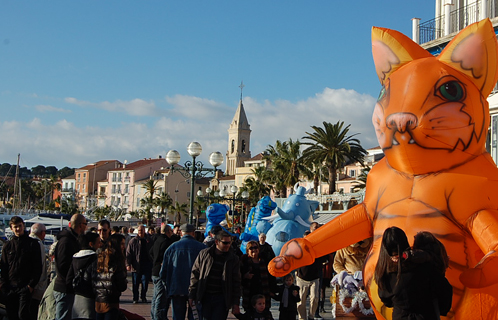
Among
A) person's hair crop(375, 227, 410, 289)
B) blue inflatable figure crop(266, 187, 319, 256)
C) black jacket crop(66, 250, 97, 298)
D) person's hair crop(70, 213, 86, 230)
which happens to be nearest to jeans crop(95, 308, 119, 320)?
black jacket crop(66, 250, 97, 298)

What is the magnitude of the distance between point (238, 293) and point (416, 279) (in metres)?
3.29

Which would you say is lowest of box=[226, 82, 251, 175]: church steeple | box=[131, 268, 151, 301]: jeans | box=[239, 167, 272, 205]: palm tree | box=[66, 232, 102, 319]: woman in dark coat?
box=[131, 268, 151, 301]: jeans

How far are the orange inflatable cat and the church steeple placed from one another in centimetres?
11756

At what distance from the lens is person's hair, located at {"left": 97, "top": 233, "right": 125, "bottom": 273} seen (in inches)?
266

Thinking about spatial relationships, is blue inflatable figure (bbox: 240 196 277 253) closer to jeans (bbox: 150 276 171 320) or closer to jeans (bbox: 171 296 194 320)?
jeans (bbox: 150 276 171 320)

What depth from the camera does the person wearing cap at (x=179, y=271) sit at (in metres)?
8.34

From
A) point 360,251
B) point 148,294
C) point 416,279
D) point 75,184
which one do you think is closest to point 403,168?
point 416,279

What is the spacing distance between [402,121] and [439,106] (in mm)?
373

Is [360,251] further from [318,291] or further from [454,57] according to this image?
[454,57]

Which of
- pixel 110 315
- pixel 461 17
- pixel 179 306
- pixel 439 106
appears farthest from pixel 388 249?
pixel 461 17

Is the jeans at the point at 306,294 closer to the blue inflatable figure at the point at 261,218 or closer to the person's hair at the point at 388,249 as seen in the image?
the person's hair at the point at 388,249

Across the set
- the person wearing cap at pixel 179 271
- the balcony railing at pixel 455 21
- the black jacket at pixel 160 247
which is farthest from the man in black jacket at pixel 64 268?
the balcony railing at pixel 455 21

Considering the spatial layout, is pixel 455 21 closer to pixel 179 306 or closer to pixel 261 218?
pixel 261 218

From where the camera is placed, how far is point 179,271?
8406 millimetres
